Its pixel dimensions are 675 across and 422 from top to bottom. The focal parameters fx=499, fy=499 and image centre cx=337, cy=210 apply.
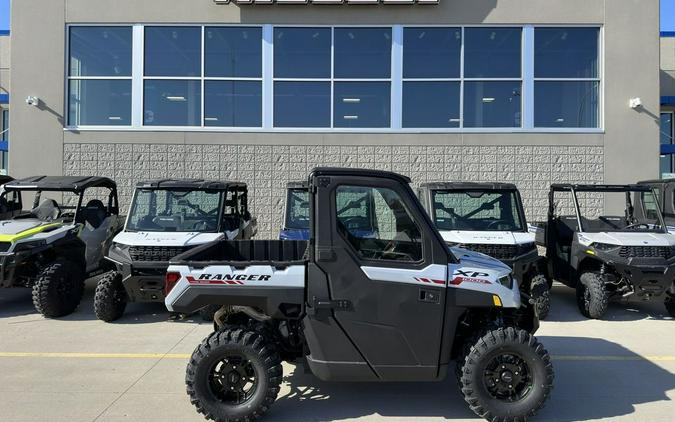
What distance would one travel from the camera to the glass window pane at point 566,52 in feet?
42.2

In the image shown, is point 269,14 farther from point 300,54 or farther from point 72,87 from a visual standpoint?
point 72,87

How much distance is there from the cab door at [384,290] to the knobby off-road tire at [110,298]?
14.9ft

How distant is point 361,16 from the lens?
12844mm

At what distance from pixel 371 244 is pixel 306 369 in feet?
4.01

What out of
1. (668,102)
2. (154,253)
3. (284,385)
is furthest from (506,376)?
(668,102)

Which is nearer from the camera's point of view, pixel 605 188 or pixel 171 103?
pixel 605 188

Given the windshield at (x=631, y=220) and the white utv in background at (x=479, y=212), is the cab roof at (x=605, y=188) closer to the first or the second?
the windshield at (x=631, y=220)

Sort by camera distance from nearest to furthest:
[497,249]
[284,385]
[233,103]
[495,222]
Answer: [284,385] < [497,249] < [495,222] < [233,103]

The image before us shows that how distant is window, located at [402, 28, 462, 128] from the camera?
12.9 metres

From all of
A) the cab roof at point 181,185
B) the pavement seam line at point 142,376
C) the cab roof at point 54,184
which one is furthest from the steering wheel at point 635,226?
the cab roof at point 54,184

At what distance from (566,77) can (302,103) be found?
684cm

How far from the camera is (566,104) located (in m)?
12.9

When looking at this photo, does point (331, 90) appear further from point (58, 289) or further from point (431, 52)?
point (58, 289)

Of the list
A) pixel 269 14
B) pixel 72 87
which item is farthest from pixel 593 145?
pixel 72 87
